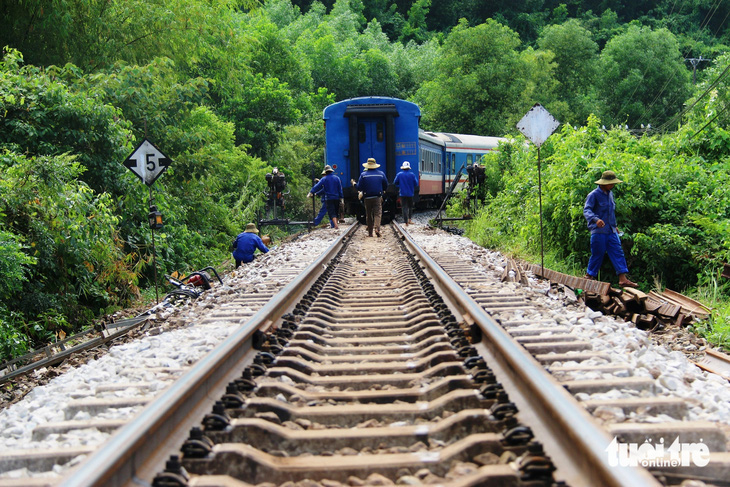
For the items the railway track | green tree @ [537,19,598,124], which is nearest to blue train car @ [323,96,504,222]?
the railway track

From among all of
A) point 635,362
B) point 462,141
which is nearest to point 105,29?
point 635,362

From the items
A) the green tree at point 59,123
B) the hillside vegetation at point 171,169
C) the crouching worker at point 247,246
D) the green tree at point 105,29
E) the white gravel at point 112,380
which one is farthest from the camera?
the green tree at point 105,29

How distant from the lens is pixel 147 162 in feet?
33.2

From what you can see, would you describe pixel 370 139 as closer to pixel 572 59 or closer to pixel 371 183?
pixel 371 183

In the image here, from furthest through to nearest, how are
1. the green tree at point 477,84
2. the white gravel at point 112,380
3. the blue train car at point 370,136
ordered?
1. the green tree at point 477,84
2. the blue train car at point 370,136
3. the white gravel at point 112,380

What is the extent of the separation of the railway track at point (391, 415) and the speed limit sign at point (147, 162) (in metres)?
5.75

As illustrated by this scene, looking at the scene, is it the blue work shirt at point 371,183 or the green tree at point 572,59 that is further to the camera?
the green tree at point 572,59

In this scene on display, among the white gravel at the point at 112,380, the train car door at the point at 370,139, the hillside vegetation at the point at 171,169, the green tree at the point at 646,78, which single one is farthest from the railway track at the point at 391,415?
the green tree at the point at 646,78

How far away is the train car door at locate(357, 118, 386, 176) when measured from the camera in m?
18.4

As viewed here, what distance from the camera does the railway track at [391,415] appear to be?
2463mm

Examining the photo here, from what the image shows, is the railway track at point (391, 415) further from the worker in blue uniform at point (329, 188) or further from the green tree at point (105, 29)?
the green tree at point (105, 29)

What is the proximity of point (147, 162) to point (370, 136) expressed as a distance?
9248 mm

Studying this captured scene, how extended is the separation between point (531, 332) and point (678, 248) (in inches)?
199

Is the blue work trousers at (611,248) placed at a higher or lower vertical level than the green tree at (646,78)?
lower
